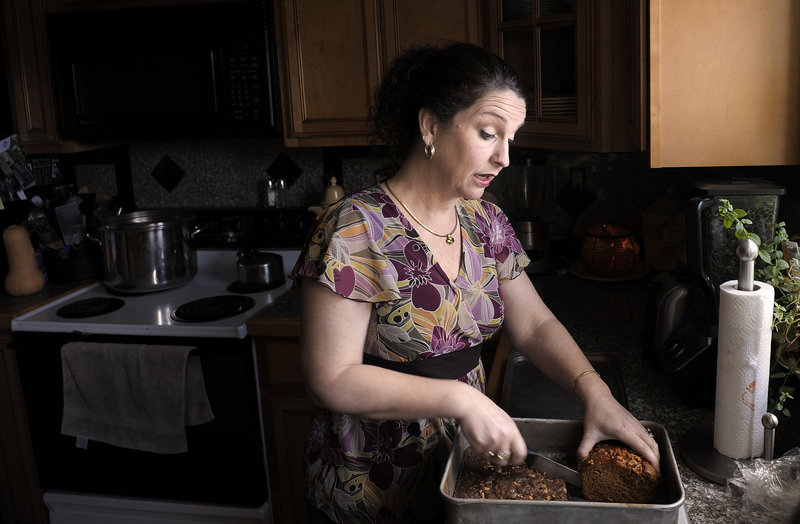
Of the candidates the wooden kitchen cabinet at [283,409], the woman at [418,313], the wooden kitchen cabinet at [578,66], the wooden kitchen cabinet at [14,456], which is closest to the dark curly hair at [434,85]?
the woman at [418,313]

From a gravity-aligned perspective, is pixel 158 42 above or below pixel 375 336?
above

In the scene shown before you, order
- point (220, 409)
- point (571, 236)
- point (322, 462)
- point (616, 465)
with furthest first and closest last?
point (571, 236), point (220, 409), point (322, 462), point (616, 465)

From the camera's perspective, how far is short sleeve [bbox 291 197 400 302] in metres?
1.17

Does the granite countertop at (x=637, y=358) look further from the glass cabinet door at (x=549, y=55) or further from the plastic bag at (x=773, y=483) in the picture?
the glass cabinet door at (x=549, y=55)

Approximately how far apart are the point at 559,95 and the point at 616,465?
1.34 meters

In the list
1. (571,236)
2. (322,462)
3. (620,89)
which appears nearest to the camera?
(322,462)

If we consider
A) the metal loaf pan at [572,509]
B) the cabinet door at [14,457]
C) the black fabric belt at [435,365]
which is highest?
the black fabric belt at [435,365]

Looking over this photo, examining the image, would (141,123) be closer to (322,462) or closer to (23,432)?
(23,432)

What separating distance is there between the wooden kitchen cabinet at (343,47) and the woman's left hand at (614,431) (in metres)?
1.55

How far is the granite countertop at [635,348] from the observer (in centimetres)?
102

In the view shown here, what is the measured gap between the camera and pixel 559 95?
207 centimetres

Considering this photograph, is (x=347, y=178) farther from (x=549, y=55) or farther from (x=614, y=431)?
(x=614, y=431)

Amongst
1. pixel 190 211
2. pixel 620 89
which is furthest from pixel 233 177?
pixel 620 89

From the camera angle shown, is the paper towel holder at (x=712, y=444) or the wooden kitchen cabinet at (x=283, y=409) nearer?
the paper towel holder at (x=712, y=444)
